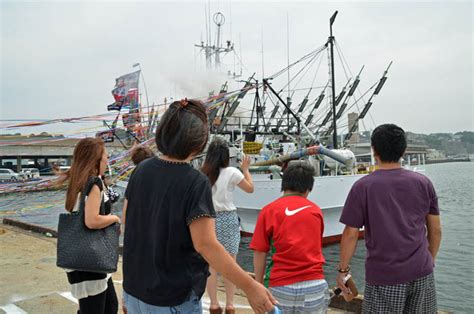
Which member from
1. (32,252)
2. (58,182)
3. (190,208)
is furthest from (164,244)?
(32,252)

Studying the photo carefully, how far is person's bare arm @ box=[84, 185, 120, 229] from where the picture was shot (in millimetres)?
2604

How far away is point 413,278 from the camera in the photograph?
2475 mm

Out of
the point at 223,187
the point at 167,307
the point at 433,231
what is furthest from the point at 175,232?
the point at 223,187

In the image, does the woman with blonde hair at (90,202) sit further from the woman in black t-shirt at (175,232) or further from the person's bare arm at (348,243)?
the person's bare arm at (348,243)

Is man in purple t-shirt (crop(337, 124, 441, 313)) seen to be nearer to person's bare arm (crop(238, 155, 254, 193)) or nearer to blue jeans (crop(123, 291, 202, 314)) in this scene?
blue jeans (crop(123, 291, 202, 314))

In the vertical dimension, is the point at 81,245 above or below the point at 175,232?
below

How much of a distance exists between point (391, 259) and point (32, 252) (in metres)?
6.95

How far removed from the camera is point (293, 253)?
252 cm

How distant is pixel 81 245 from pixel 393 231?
1.99 m

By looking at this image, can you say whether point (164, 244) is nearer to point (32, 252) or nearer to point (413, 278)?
point (413, 278)

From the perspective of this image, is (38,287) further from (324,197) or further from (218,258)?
(324,197)

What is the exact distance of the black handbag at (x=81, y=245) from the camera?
8.61 ft

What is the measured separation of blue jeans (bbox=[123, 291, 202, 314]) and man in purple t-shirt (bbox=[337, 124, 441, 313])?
1.20 m

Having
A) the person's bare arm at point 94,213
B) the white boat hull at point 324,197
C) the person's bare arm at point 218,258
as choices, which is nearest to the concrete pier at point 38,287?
the person's bare arm at point 94,213
